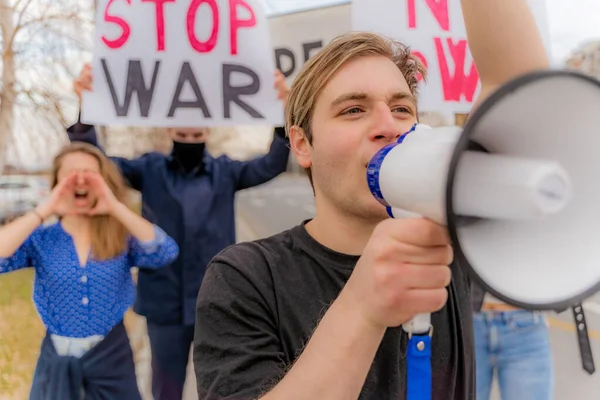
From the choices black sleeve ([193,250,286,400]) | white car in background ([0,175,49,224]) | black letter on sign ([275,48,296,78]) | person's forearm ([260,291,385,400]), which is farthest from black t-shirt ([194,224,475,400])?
white car in background ([0,175,49,224])

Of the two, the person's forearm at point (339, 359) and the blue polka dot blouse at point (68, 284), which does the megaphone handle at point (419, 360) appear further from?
the blue polka dot blouse at point (68, 284)

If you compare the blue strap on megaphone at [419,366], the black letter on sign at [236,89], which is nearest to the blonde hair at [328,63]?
the blue strap on megaphone at [419,366]

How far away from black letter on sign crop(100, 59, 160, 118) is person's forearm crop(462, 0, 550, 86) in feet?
4.76

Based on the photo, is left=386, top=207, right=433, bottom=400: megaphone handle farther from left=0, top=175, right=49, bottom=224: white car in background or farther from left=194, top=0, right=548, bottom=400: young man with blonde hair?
left=0, top=175, right=49, bottom=224: white car in background

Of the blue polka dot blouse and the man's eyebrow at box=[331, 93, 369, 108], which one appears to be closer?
the man's eyebrow at box=[331, 93, 369, 108]

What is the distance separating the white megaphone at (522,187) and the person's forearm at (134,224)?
1.55 meters

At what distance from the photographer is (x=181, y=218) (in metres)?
2.34

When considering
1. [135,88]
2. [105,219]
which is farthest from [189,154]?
[105,219]

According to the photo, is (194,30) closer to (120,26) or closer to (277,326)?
(120,26)

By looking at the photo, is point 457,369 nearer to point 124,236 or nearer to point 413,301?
point 413,301

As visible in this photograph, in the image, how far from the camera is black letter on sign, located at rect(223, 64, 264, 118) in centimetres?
216

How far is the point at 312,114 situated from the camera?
1.13m

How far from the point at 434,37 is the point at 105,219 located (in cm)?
153

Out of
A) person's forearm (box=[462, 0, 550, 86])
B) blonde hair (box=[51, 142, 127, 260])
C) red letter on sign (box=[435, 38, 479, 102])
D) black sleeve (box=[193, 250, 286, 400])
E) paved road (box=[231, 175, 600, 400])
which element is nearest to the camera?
black sleeve (box=[193, 250, 286, 400])
